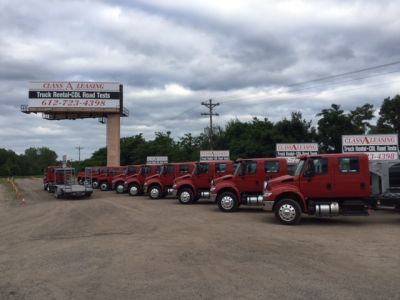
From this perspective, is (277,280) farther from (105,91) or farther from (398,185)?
(105,91)

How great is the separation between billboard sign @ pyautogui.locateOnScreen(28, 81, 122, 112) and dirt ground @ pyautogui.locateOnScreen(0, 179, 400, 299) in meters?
44.0

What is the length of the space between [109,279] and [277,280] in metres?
2.81

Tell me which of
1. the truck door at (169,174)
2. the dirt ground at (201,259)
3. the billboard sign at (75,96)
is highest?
the billboard sign at (75,96)

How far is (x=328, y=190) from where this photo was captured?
15.4m

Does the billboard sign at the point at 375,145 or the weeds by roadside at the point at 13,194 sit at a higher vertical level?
the billboard sign at the point at 375,145

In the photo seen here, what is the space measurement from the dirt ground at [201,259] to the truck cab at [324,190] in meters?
0.54

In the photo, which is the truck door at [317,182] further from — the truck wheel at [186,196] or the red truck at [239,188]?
the truck wheel at [186,196]

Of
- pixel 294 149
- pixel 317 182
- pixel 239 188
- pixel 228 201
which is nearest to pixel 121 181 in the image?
pixel 294 149

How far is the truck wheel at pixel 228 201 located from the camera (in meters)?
19.7

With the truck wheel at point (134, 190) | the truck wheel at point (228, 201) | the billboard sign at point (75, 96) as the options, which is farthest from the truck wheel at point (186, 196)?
the billboard sign at point (75, 96)

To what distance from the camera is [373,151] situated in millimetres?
25109

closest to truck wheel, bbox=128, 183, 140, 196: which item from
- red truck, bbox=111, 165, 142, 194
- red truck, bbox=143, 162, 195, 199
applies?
red truck, bbox=111, 165, 142, 194

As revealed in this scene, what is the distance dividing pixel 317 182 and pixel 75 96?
48575 millimetres

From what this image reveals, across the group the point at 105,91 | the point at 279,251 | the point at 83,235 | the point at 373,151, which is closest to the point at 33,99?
the point at 105,91
